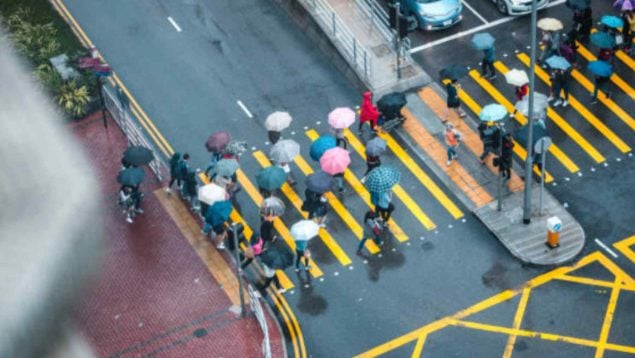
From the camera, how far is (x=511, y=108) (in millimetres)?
41125

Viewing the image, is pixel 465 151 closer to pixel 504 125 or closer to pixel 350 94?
pixel 504 125

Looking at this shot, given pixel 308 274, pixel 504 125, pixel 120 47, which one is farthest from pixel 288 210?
pixel 120 47

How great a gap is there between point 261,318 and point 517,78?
12193 mm

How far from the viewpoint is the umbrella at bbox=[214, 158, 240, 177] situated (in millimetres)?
37000

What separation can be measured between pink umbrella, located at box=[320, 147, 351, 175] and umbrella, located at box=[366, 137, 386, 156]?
2.54ft

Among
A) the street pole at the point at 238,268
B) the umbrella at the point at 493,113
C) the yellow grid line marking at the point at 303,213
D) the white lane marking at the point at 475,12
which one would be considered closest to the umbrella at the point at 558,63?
the umbrella at the point at 493,113

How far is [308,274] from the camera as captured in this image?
35.7 metres

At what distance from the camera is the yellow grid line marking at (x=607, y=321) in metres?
32.9

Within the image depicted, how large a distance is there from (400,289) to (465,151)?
6.25 m

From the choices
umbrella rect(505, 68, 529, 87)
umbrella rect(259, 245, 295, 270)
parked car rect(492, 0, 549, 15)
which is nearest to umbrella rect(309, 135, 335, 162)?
umbrella rect(259, 245, 295, 270)

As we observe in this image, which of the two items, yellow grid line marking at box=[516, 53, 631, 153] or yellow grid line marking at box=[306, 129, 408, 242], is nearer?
yellow grid line marking at box=[306, 129, 408, 242]

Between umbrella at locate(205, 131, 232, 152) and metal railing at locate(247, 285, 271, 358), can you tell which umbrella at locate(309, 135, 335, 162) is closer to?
umbrella at locate(205, 131, 232, 152)

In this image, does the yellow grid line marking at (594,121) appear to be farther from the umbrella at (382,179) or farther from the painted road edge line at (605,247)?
the umbrella at (382,179)

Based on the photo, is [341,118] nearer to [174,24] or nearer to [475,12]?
[475,12]
